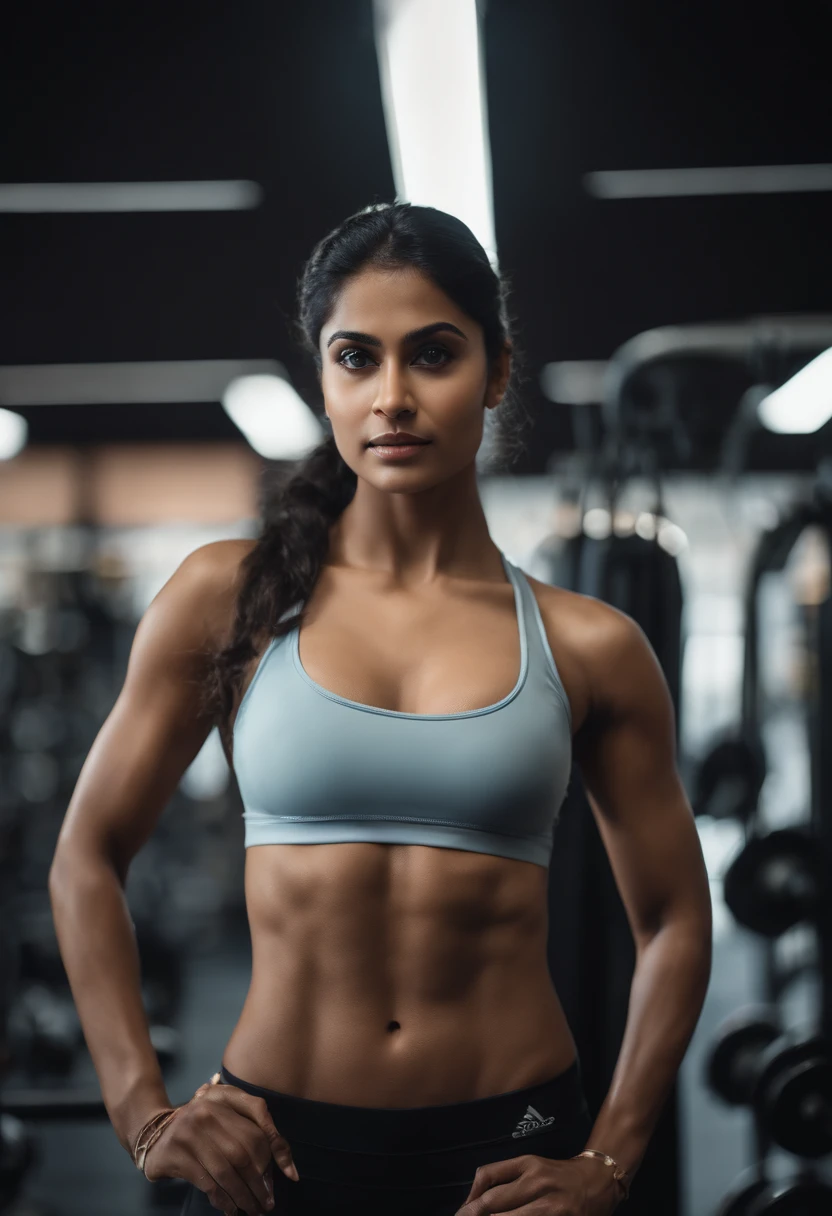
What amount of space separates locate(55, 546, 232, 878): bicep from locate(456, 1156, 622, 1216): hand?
53cm

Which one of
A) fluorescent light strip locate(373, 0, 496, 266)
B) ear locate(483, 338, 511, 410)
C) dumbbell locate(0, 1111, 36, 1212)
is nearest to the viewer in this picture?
ear locate(483, 338, 511, 410)

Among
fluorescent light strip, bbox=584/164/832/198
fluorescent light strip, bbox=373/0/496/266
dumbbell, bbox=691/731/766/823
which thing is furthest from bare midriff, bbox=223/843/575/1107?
fluorescent light strip, bbox=584/164/832/198

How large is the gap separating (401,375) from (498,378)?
197mm

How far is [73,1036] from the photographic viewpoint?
3529mm

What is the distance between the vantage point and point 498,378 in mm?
1482

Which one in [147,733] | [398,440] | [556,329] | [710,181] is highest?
[710,181]

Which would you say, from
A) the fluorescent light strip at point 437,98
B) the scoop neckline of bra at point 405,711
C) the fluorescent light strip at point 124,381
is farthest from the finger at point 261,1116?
the fluorescent light strip at point 124,381

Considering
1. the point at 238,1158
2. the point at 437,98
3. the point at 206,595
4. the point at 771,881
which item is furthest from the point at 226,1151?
the point at 437,98

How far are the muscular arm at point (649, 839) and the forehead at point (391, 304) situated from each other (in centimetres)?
42

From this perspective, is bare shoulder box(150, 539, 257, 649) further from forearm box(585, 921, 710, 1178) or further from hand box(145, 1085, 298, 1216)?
forearm box(585, 921, 710, 1178)

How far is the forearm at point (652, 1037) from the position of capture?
4.47 feet

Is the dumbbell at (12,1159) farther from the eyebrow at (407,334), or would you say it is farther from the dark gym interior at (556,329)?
the eyebrow at (407,334)

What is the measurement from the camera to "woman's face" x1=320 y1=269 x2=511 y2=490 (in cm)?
133

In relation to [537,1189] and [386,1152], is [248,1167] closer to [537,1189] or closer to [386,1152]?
[386,1152]
